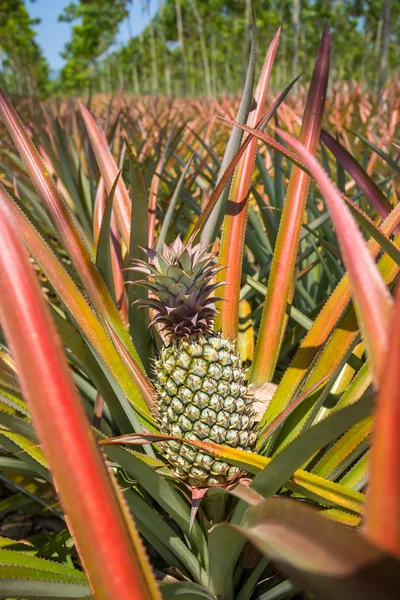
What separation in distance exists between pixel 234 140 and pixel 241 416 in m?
0.56

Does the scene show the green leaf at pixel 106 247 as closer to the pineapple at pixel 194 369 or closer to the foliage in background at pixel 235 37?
the pineapple at pixel 194 369

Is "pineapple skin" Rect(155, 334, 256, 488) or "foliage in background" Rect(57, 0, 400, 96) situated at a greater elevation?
"foliage in background" Rect(57, 0, 400, 96)

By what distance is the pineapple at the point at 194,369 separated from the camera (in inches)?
31.6

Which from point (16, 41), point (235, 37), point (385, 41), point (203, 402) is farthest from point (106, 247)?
point (235, 37)

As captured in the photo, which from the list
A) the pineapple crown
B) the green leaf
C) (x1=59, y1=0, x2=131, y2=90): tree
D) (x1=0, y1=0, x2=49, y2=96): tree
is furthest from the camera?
(x1=59, y1=0, x2=131, y2=90): tree

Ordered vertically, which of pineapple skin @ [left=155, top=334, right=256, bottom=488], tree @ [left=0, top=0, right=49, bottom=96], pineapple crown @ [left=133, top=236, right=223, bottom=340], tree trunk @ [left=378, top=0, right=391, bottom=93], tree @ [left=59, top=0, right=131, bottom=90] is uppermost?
tree @ [left=59, top=0, right=131, bottom=90]

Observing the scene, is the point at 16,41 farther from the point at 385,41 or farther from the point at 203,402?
the point at 203,402

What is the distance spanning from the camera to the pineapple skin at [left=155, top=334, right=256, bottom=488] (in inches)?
31.9

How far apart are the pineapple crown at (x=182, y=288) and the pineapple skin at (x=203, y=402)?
0.11 feet

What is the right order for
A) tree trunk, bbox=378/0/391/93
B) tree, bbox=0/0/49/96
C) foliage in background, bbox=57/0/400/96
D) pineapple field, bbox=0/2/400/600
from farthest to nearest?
1. foliage in background, bbox=57/0/400/96
2. tree, bbox=0/0/49/96
3. tree trunk, bbox=378/0/391/93
4. pineapple field, bbox=0/2/400/600

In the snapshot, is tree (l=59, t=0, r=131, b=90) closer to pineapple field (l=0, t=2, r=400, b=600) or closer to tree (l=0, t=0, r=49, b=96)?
tree (l=0, t=0, r=49, b=96)

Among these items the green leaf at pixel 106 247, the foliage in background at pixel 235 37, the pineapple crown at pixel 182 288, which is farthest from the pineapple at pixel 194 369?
the foliage in background at pixel 235 37

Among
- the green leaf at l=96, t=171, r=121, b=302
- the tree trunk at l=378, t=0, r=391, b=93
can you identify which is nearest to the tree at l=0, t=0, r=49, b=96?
the tree trunk at l=378, t=0, r=391, b=93

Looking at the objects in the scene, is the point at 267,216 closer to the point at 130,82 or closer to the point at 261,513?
the point at 261,513
